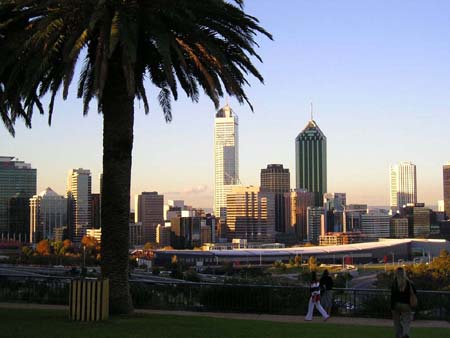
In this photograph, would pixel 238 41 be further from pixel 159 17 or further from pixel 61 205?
pixel 61 205

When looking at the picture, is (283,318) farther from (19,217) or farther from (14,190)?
(14,190)

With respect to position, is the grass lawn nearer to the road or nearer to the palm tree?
the palm tree

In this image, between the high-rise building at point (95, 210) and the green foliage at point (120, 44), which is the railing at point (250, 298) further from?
the high-rise building at point (95, 210)

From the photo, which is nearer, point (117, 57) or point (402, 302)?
point (402, 302)

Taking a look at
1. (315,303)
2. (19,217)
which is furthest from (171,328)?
(19,217)

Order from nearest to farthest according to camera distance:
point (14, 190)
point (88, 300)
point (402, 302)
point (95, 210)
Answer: point (402, 302) → point (88, 300) → point (14, 190) → point (95, 210)

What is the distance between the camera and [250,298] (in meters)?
21.2

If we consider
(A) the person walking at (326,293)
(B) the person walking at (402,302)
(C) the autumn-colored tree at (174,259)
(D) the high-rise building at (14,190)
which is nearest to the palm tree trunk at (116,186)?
(A) the person walking at (326,293)

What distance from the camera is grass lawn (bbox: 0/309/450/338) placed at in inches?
589

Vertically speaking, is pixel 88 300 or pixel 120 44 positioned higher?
pixel 120 44

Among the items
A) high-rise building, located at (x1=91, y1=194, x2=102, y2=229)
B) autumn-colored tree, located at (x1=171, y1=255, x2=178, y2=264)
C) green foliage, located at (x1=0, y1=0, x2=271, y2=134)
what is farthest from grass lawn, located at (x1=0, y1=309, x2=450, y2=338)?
high-rise building, located at (x1=91, y1=194, x2=102, y2=229)

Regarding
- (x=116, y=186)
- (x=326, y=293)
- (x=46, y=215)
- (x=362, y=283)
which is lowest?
(x=362, y=283)

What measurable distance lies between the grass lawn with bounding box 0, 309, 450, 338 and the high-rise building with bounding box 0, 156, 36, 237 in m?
155

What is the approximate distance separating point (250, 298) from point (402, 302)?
7609 mm
